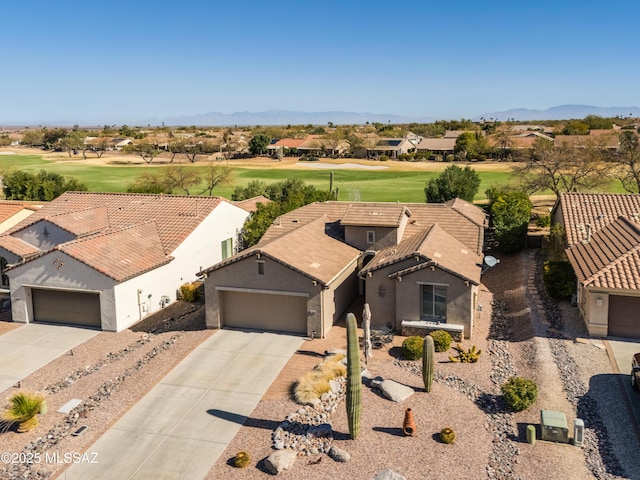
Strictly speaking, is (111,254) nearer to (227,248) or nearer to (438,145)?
(227,248)

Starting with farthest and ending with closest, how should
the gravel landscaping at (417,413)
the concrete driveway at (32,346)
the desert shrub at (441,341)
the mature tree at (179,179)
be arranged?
1. the mature tree at (179,179)
2. the desert shrub at (441,341)
3. the concrete driveway at (32,346)
4. the gravel landscaping at (417,413)

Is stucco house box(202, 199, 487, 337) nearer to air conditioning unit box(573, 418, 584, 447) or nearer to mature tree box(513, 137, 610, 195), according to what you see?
air conditioning unit box(573, 418, 584, 447)

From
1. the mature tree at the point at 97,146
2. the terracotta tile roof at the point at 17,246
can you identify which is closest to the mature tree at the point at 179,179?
the terracotta tile roof at the point at 17,246

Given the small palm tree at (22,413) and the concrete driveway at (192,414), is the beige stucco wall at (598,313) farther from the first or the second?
the small palm tree at (22,413)

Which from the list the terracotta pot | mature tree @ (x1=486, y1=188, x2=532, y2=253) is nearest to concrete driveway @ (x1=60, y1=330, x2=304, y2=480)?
the terracotta pot

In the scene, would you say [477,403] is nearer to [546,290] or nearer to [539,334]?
[539,334]

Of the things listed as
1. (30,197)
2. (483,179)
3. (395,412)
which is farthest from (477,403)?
(483,179)
